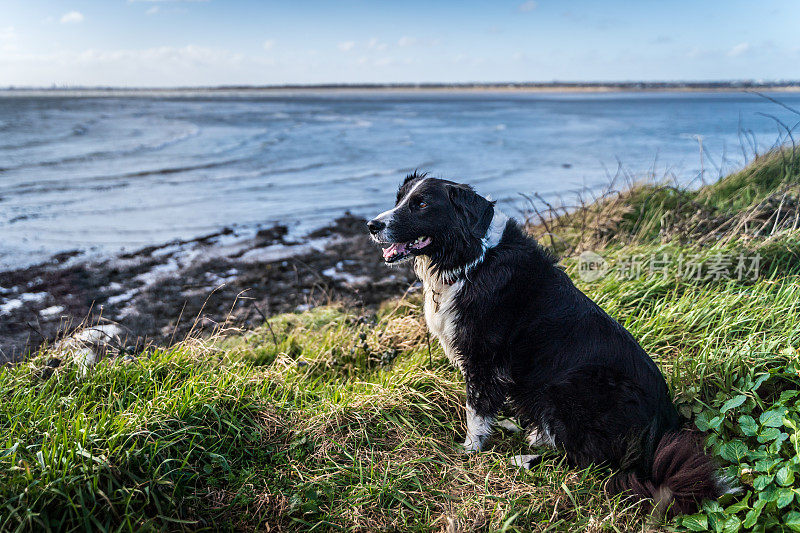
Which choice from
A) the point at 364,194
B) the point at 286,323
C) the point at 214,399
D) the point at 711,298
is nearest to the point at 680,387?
the point at 711,298

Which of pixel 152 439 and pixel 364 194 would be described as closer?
pixel 152 439

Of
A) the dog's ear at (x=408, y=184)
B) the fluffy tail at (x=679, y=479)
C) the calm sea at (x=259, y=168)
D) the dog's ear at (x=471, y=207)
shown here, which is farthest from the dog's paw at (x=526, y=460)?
the calm sea at (x=259, y=168)

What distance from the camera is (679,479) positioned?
8.68 feet

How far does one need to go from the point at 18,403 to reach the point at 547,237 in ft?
19.5

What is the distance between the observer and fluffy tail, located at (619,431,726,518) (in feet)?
8.61

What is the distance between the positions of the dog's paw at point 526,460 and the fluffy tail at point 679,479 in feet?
2.05

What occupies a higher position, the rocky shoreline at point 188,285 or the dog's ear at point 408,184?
the dog's ear at point 408,184

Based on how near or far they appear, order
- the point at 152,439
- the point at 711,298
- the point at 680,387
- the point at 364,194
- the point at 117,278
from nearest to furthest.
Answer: the point at 152,439
the point at 680,387
the point at 711,298
the point at 117,278
the point at 364,194

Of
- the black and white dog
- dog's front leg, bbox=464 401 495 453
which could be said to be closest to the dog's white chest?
the black and white dog

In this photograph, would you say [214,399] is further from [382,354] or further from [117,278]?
[117,278]

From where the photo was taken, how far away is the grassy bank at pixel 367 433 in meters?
2.51

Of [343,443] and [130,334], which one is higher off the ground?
[343,443]

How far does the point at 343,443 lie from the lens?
3.21 meters
